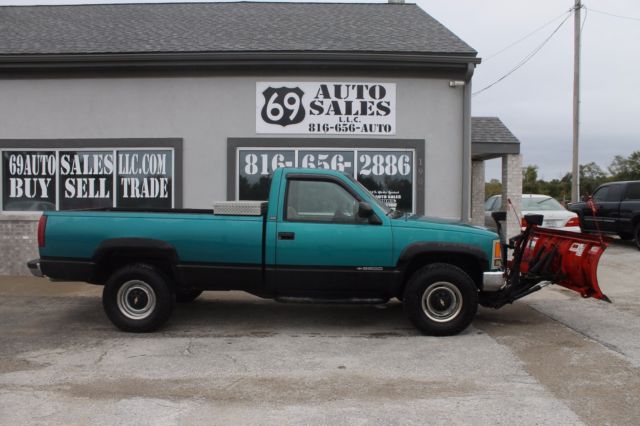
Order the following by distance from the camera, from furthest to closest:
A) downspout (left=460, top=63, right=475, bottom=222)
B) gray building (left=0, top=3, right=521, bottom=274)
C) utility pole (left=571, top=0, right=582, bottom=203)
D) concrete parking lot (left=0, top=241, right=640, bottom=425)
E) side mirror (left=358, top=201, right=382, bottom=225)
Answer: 1. utility pole (left=571, top=0, right=582, bottom=203)
2. gray building (left=0, top=3, right=521, bottom=274)
3. downspout (left=460, top=63, right=475, bottom=222)
4. side mirror (left=358, top=201, right=382, bottom=225)
5. concrete parking lot (left=0, top=241, right=640, bottom=425)

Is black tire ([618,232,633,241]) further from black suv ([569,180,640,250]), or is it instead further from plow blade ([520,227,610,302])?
plow blade ([520,227,610,302])

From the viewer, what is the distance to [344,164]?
10.6 metres

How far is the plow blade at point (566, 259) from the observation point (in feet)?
21.5

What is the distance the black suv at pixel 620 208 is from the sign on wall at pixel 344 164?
7309mm

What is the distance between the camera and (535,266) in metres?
7.03

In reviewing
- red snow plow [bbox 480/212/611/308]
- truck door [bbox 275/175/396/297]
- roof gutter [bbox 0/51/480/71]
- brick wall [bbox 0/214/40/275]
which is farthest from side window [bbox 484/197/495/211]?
brick wall [bbox 0/214/40/275]

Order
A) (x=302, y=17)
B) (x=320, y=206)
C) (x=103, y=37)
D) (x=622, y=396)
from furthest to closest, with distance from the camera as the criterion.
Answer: (x=302, y=17) < (x=103, y=37) < (x=320, y=206) < (x=622, y=396)

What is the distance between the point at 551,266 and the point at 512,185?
601cm

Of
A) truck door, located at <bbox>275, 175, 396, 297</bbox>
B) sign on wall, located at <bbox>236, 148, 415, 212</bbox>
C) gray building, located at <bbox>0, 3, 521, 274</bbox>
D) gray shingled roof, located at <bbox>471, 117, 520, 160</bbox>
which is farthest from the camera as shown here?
gray shingled roof, located at <bbox>471, 117, 520, 160</bbox>

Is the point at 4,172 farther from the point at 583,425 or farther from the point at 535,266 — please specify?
the point at 583,425

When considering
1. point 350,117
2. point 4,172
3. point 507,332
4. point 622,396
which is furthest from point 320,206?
point 4,172

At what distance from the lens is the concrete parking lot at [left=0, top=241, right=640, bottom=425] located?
431cm

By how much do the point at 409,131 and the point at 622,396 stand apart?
658 centimetres

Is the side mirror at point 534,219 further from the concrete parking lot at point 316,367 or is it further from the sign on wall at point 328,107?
the sign on wall at point 328,107
